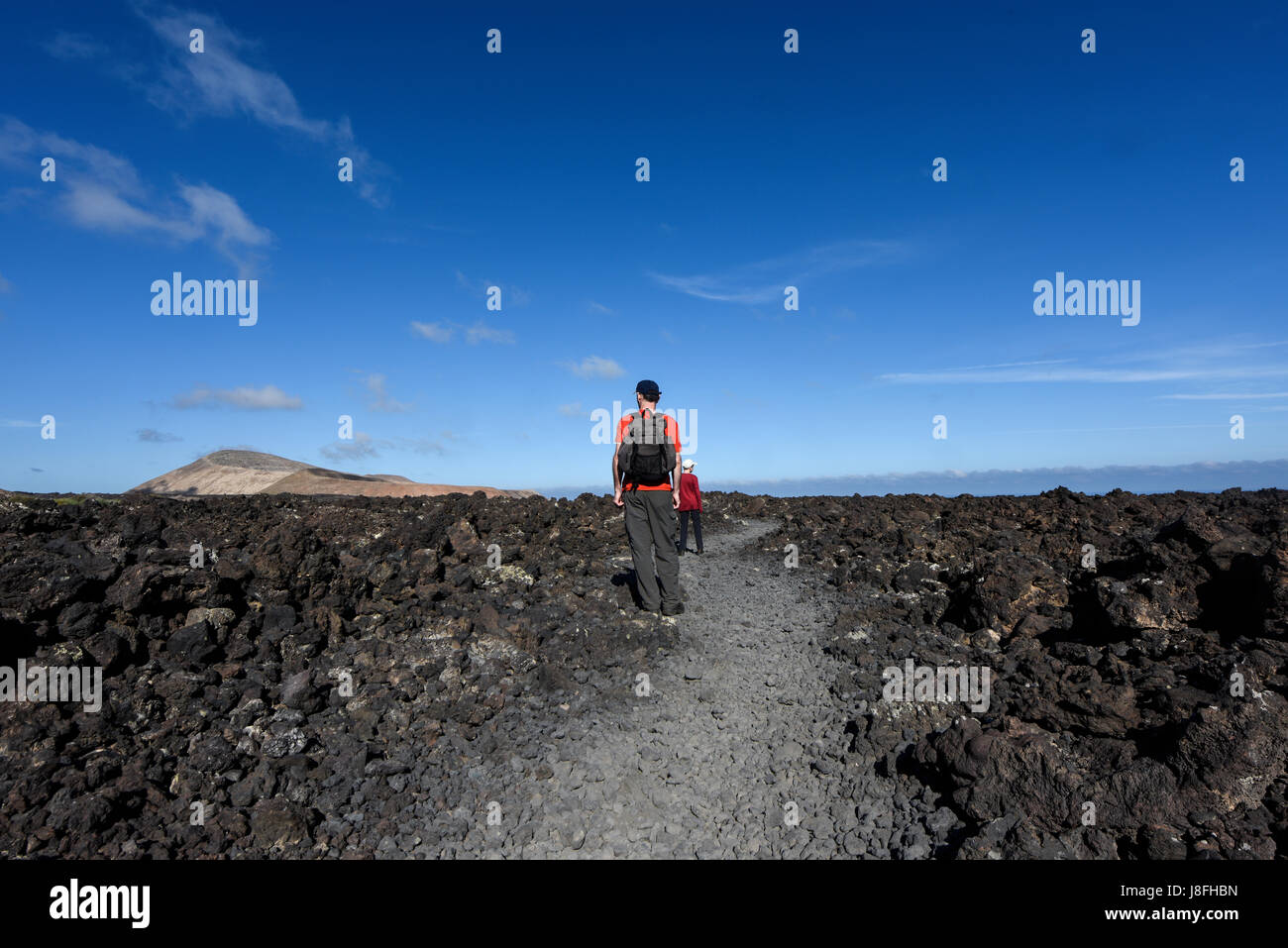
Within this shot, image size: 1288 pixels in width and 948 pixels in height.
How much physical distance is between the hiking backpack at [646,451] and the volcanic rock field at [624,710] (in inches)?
73.7

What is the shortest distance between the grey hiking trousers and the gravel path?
2.11 ft

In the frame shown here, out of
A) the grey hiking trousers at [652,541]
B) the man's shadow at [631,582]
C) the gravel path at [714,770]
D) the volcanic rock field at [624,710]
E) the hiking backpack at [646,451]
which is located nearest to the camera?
the volcanic rock field at [624,710]

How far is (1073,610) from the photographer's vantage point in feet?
24.9

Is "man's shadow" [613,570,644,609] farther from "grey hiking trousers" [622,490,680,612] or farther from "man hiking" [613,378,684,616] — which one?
"man hiking" [613,378,684,616]

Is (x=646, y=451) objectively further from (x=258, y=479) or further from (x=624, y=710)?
(x=258, y=479)

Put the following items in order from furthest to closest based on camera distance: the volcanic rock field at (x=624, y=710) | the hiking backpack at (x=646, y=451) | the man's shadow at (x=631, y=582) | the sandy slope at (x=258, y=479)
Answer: the sandy slope at (x=258, y=479) → the man's shadow at (x=631, y=582) → the hiking backpack at (x=646, y=451) → the volcanic rock field at (x=624, y=710)

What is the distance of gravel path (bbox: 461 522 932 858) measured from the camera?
4664 millimetres

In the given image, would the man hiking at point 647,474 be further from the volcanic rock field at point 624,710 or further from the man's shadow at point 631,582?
the volcanic rock field at point 624,710

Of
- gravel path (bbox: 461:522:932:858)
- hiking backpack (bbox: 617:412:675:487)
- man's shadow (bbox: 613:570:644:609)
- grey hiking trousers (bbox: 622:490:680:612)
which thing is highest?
hiking backpack (bbox: 617:412:675:487)

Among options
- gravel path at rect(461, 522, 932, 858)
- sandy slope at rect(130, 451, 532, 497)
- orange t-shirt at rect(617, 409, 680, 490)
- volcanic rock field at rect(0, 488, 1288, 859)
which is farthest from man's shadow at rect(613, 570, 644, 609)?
sandy slope at rect(130, 451, 532, 497)

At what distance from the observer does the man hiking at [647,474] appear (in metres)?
8.06

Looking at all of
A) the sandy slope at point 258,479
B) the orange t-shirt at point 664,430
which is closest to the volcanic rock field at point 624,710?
the orange t-shirt at point 664,430

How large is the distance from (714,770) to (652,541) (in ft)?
11.4
